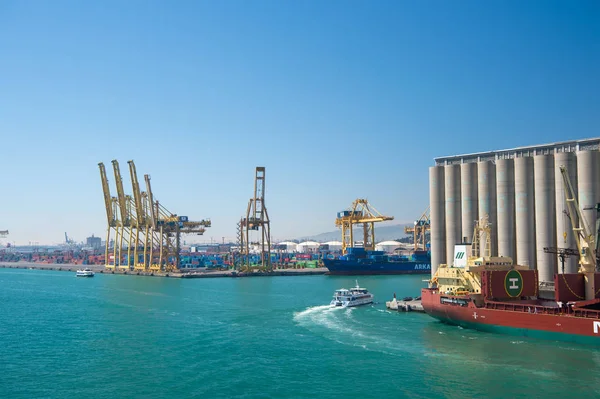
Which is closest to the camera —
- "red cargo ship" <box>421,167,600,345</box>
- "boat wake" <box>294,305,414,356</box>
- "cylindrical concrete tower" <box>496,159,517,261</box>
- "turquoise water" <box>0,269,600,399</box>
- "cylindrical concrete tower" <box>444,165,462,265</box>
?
"turquoise water" <box>0,269,600,399</box>

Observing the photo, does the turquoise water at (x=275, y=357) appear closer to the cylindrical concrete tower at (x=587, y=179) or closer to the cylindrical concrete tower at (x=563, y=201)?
the cylindrical concrete tower at (x=563, y=201)

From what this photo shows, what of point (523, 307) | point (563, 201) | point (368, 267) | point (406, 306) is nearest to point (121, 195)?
point (368, 267)

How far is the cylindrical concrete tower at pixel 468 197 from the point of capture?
173ft

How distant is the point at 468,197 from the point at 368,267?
177ft

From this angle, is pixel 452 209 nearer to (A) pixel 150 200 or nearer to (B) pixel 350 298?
(B) pixel 350 298

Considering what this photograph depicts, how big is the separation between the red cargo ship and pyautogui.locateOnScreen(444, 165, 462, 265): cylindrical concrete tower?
11.9m

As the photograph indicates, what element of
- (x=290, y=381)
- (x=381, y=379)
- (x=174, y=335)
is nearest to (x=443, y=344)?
(x=381, y=379)

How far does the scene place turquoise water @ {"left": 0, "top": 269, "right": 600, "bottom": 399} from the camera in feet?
76.4

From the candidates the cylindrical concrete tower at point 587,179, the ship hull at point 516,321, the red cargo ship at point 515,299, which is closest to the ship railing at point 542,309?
the red cargo ship at point 515,299

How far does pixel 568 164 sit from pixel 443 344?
22729 mm

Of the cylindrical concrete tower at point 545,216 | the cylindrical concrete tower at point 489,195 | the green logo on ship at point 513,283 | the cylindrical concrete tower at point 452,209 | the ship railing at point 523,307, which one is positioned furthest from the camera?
the cylindrical concrete tower at point 452,209

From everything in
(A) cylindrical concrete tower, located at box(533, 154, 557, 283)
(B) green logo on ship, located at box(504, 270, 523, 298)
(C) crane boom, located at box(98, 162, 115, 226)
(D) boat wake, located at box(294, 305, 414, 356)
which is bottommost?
(D) boat wake, located at box(294, 305, 414, 356)

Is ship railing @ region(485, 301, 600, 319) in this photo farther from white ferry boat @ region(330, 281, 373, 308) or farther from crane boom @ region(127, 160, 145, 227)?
crane boom @ region(127, 160, 145, 227)

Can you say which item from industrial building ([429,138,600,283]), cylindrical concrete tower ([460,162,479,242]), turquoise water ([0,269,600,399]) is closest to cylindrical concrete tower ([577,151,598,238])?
industrial building ([429,138,600,283])
